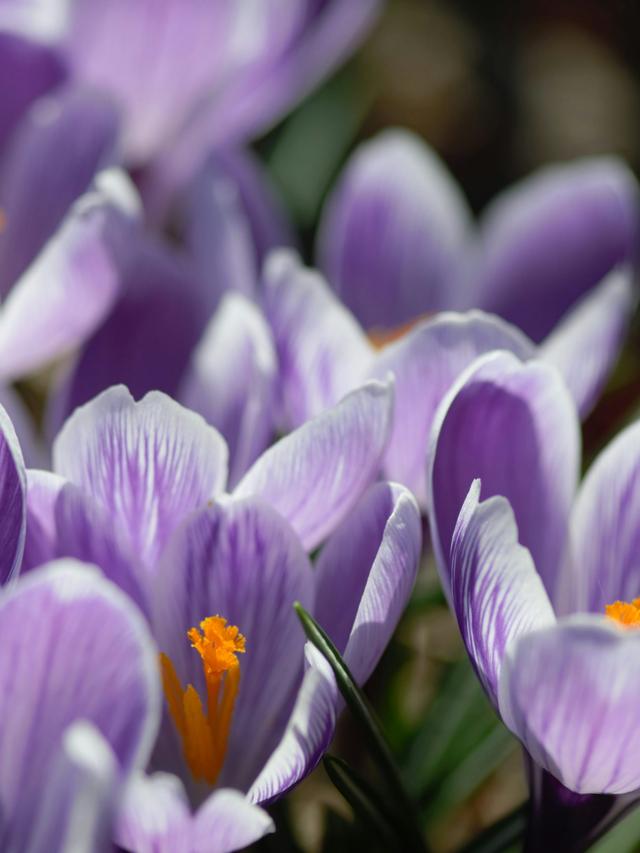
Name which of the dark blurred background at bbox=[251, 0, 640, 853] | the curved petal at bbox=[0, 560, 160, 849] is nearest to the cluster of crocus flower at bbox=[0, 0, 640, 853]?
the curved petal at bbox=[0, 560, 160, 849]

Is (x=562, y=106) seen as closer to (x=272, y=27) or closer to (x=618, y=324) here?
(x=272, y=27)

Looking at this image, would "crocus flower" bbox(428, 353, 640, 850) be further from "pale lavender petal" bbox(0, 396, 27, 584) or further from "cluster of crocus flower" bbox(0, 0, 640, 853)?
"pale lavender petal" bbox(0, 396, 27, 584)

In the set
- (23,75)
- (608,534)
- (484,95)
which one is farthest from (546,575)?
(484,95)

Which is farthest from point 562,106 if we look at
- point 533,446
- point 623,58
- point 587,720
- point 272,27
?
point 587,720

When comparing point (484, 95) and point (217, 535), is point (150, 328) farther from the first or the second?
point (484, 95)

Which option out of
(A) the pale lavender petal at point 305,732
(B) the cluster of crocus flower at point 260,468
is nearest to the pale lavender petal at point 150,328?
(B) the cluster of crocus flower at point 260,468

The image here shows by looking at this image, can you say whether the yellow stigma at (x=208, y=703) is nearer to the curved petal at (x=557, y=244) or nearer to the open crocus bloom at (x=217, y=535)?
the open crocus bloom at (x=217, y=535)

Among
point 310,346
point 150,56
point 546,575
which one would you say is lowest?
point 546,575
